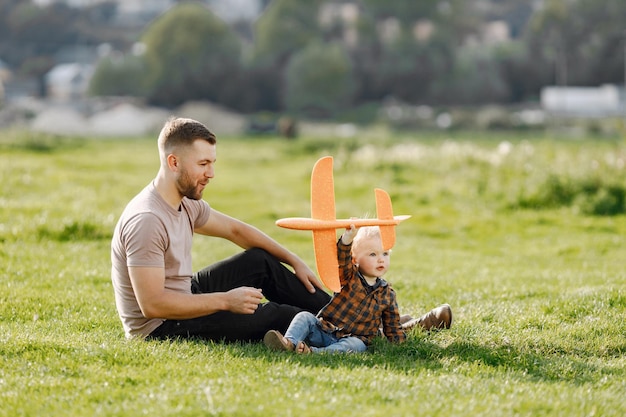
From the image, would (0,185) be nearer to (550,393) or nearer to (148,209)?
(148,209)

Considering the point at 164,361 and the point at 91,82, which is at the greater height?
the point at 91,82

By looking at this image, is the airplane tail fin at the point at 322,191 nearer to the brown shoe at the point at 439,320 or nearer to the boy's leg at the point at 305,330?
the boy's leg at the point at 305,330

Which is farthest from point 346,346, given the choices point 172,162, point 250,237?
point 172,162

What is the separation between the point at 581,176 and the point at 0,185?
1023 centimetres

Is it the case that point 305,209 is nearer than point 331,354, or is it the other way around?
point 331,354

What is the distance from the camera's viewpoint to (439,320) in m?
6.11

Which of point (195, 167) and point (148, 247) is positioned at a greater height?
point (195, 167)

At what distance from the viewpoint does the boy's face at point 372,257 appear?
5.71 m

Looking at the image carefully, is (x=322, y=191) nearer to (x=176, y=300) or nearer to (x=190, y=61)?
(x=176, y=300)

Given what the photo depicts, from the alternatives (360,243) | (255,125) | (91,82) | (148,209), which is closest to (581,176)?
(360,243)

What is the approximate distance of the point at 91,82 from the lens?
52281 mm

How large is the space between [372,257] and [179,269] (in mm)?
1247

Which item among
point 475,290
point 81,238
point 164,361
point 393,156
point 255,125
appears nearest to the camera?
point 164,361

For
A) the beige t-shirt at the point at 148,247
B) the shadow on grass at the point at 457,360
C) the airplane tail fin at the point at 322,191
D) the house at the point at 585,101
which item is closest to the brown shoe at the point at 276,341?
the shadow on grass at the point at 457,360
